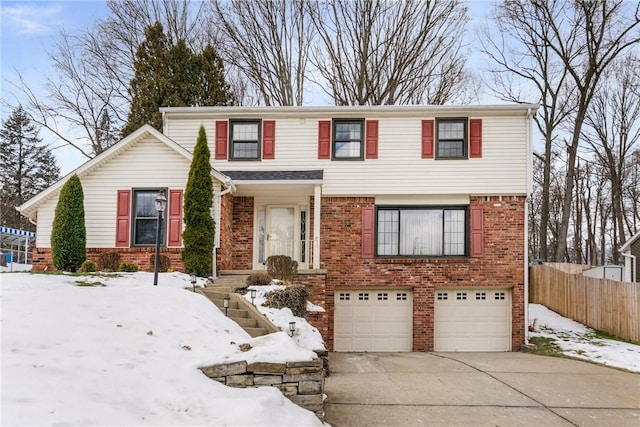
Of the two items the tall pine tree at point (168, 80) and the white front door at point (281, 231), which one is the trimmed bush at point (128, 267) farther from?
the tall pine tree at point (168, 80)

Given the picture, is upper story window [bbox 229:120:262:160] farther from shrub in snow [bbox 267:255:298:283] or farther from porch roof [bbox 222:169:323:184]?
shrub in snow [bbox 267:255:298:283]

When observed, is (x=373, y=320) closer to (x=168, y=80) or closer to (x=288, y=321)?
(x=288, y=321)

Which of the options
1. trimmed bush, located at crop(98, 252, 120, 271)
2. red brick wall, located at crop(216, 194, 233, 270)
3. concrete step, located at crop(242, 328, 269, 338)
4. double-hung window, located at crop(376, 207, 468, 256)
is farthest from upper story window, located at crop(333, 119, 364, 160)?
concrete step, located at crop(242, 328, 269, 338)

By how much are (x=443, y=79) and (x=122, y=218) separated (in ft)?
51.0

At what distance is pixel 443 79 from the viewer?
21.6m

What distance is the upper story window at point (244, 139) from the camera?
1379 cm

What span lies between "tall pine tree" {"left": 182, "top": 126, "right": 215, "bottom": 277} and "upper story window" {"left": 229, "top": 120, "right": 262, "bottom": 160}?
2166mm

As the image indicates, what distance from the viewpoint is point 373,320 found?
13.4m

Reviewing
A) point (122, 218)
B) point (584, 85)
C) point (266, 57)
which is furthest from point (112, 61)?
point (584, 85)

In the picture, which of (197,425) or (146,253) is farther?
(146,253)

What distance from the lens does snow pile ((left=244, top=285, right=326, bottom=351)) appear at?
8137 mm

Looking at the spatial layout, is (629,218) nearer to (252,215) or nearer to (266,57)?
(266,57)

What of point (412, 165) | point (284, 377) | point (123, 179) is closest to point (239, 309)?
point (284, 377)

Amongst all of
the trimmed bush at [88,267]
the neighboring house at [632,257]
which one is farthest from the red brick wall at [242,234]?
the neighboring house at [632,257]
